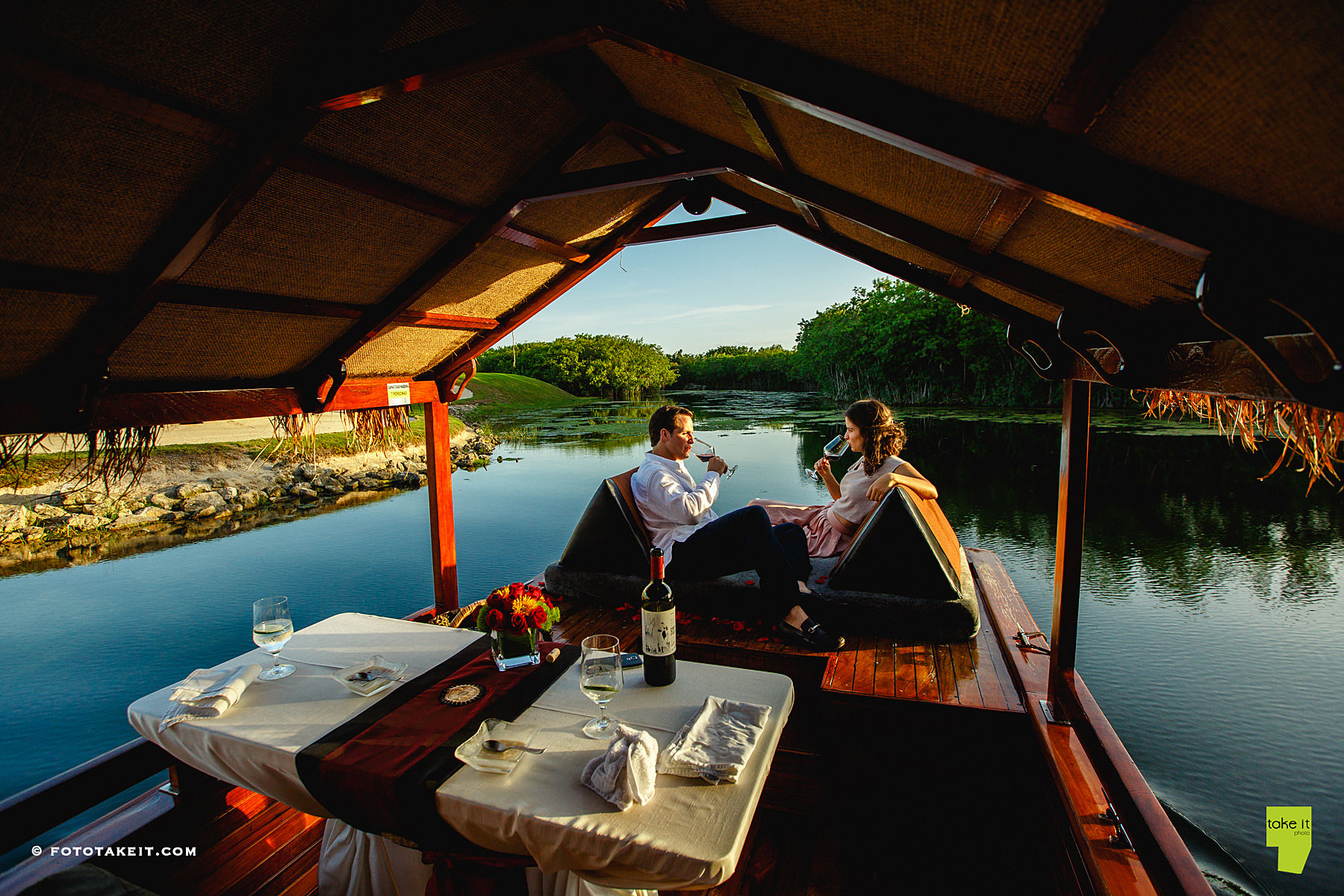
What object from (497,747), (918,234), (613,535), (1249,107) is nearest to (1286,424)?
(1249,107)

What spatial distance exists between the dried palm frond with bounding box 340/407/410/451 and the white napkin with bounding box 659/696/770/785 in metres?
2.65

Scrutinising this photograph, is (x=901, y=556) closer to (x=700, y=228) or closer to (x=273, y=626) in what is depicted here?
(x=700, y=228)

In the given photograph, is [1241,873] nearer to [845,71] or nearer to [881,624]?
[881,624]

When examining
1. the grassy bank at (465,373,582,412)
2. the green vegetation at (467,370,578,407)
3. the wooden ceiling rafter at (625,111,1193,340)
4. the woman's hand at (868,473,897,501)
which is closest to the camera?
the wooden ceiling rafter at (625,111,1193,340)

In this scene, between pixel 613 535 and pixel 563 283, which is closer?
pixel 613 535

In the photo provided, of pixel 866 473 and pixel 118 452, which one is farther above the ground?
pixel 118 452

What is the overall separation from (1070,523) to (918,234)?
123cm

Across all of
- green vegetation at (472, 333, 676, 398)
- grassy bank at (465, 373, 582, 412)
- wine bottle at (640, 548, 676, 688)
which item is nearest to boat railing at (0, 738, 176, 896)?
wine bottle at (640, 548, 676, 688)

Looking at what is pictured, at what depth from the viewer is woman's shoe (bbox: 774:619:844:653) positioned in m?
2.76

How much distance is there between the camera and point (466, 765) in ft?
4.27

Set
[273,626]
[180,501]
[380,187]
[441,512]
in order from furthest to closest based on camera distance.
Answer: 1. [180,501]
2. [441,512]
3. [380,187]
4. [273,626]

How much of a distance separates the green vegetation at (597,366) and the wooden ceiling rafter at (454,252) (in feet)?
102

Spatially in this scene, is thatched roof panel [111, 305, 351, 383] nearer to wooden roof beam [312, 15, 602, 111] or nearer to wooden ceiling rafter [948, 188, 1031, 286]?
wooden roof beam [312, 15, 602, 111]

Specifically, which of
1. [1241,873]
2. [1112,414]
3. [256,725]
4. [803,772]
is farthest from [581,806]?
[1112,414]
